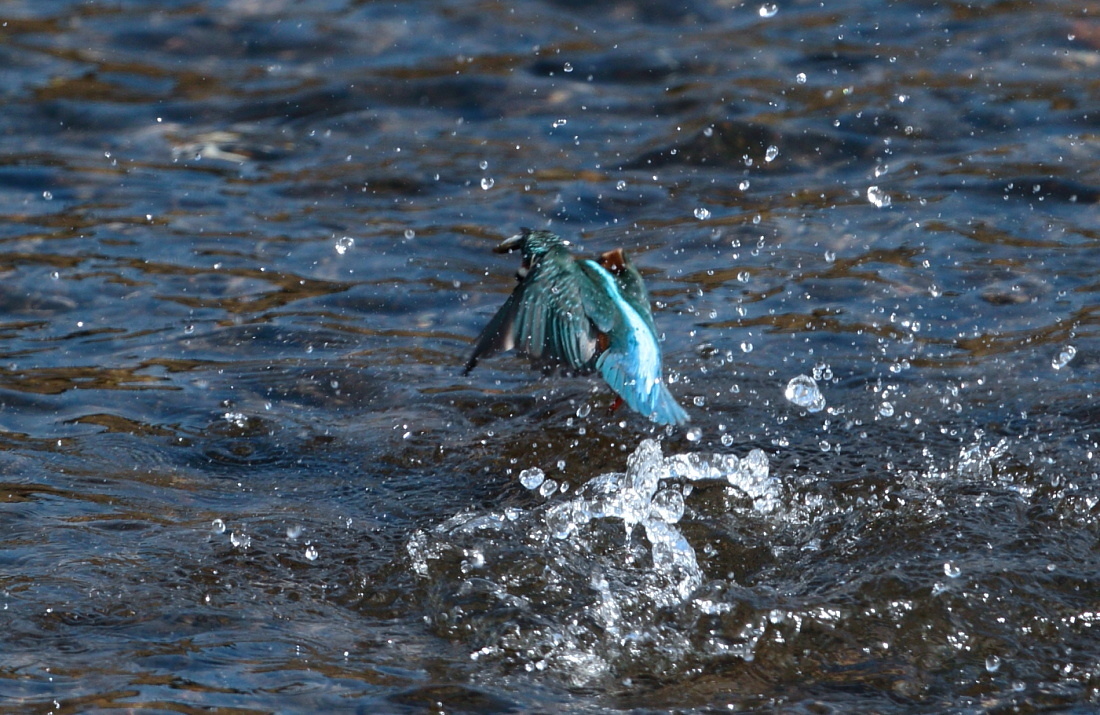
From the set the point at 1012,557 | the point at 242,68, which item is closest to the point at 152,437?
the point at 1012,557

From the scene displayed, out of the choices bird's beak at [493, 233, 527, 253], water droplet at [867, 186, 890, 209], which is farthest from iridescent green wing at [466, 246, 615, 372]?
water droplet at [867, 186, 890, 209]

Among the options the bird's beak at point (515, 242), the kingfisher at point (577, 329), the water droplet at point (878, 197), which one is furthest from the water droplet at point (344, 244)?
the water droplet at point (878, 197)

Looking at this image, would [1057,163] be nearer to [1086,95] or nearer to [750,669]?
→ [1086,95]

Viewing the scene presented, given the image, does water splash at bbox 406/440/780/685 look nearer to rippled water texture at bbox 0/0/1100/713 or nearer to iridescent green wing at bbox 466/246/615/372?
rippled water texture at bbox 0/0/1100/713

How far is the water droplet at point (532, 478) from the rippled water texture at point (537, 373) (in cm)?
2

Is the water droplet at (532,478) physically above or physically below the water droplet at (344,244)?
below

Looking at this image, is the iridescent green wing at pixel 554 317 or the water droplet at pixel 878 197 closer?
the iridescent green wing at pixel 554 317

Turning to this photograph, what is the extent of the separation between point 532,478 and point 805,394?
1056 mm

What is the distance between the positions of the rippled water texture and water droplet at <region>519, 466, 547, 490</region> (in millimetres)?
15

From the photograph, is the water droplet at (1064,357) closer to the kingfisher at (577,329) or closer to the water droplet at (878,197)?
the water droplet at (878,197)

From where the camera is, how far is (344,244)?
6.20m

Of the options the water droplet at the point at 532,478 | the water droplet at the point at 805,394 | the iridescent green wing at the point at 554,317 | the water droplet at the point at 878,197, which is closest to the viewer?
the iridescent green wing at the point at 554,317

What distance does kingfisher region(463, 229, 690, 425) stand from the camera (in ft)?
13.2

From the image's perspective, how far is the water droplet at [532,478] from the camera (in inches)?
170
